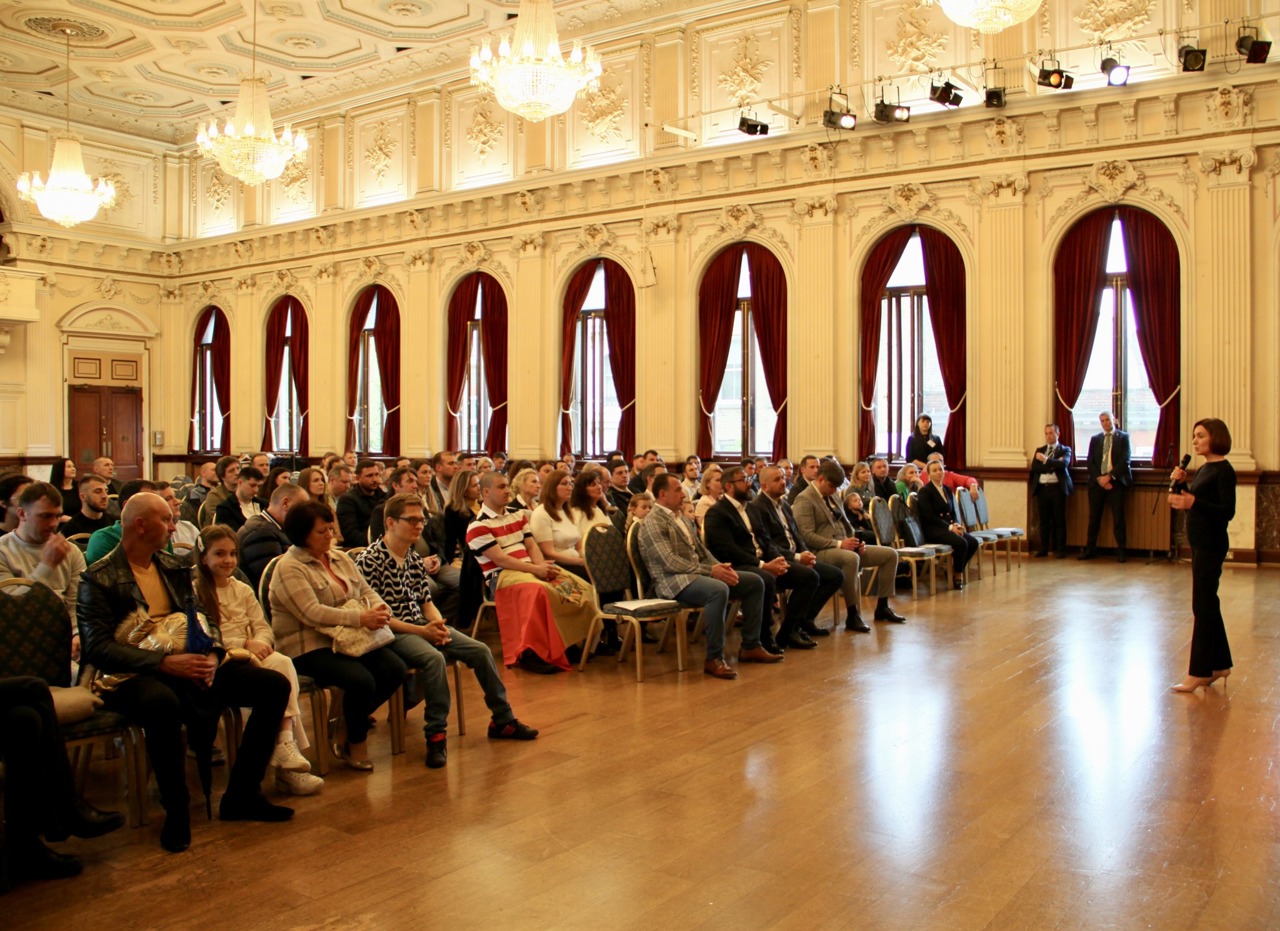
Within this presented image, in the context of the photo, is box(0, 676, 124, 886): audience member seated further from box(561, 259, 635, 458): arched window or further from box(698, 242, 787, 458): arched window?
box(561, 259, 635, 458): arched window

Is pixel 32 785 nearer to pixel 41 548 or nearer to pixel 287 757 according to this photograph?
pixel 287 757

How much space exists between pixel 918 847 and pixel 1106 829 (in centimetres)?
67

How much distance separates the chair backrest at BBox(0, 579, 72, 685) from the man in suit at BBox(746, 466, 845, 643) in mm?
4232

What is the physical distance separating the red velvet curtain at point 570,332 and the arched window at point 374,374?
10.2 feet

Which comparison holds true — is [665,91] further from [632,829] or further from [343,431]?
[632,829]

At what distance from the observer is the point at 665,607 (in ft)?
19.7

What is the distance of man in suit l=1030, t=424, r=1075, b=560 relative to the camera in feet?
36.5

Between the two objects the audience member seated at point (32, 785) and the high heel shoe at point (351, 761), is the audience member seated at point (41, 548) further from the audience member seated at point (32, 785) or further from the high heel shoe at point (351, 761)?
the high heel shoe at point (351, 761)

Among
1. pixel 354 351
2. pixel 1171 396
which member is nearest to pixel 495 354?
pixel 354 351

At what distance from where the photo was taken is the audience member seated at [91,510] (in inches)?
235

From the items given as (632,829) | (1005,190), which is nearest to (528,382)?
(1005,190)

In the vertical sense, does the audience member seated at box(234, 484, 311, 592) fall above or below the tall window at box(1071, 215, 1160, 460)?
below

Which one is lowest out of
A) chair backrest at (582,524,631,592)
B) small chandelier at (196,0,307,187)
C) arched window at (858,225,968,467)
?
chair backrest at (582,524,631,592)

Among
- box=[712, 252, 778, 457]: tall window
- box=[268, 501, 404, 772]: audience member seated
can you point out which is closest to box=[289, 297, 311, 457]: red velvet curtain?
box=[712, 252, 778, 457]: tall window
